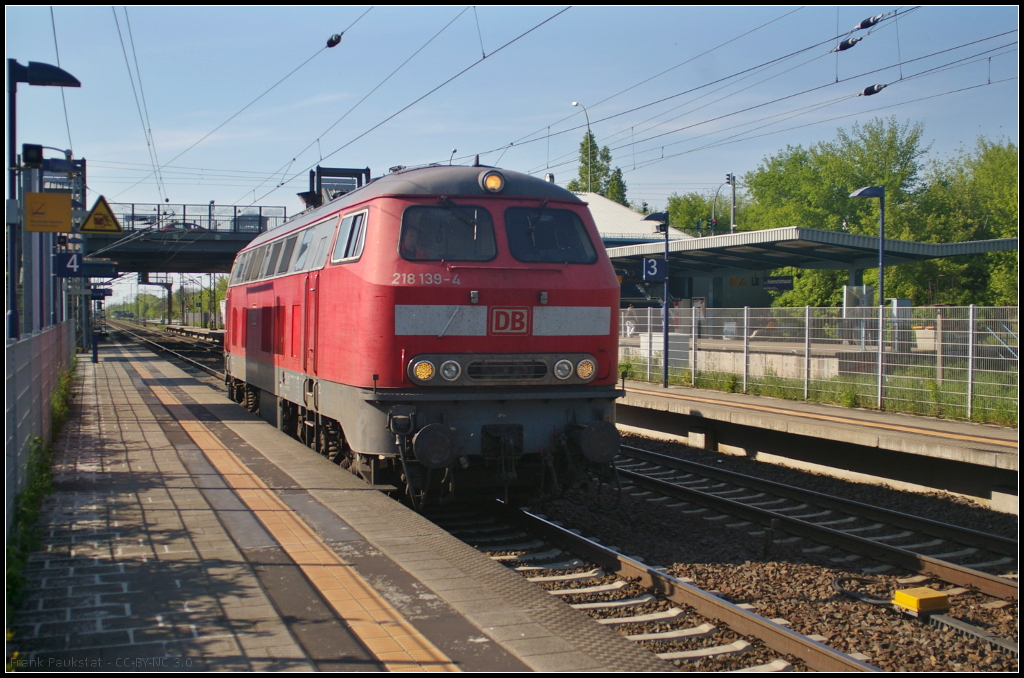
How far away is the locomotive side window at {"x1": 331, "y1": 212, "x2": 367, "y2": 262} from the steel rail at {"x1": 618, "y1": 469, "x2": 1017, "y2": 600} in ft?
15.7

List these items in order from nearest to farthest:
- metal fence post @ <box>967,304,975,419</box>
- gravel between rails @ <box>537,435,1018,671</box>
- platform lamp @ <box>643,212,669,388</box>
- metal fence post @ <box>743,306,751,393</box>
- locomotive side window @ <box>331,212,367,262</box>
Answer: gravel between rails @ <box>537,435,1018,671</box>, locomotive side window @ <box>331,212,367,262</box>, metal fence post @ <box>967,304,975,419</box>, metal fence post @ <box>743,306,751,393</box>, platform lamp @ <box>643,212,669,388</box>

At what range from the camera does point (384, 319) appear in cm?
795

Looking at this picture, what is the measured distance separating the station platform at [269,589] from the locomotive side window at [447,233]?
248 cm

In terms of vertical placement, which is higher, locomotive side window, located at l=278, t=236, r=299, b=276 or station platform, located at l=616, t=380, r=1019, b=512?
locomotive side window, located at l=278, t=236, r=299, b=276

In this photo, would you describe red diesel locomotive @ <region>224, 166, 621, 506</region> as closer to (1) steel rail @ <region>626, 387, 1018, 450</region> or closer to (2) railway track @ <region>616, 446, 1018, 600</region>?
(2) railway track @ <region>616, 446, 1018, 600</region>

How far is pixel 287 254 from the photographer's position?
1185cm

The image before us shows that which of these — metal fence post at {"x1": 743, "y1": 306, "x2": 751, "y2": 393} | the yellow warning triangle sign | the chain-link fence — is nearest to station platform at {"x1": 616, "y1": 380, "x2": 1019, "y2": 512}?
the chain-link fence

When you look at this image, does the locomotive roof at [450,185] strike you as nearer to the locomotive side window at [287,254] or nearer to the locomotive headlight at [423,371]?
the locomotive headlight at [423,371]

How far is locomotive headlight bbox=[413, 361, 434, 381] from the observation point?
26.2ft

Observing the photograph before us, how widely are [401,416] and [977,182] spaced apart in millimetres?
56253

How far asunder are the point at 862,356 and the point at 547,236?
323 inches

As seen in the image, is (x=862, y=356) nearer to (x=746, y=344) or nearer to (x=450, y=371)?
(x=746, y=344)

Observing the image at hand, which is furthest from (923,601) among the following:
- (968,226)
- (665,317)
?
(968,226)

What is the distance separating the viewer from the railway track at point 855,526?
7.53 meters
